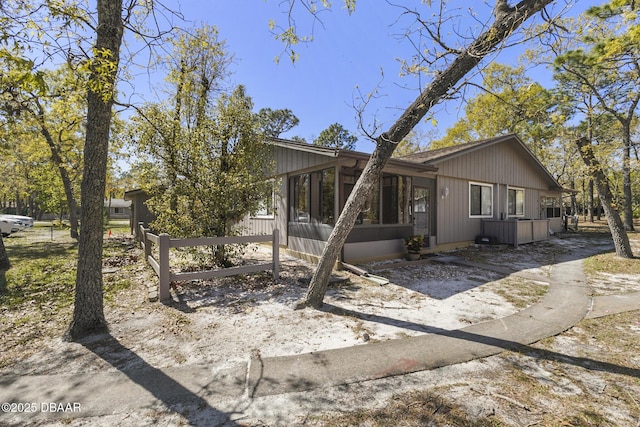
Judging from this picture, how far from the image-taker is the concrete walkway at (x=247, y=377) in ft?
7.80

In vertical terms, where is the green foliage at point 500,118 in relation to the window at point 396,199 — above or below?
above

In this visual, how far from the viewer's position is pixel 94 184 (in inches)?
138

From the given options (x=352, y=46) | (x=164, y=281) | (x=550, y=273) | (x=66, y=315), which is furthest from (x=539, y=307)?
(x=66, y=315)

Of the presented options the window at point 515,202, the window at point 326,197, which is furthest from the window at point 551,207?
the window at point 326,197

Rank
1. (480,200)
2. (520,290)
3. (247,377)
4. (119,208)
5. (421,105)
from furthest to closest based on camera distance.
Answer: (119,208) < (480,200) < (520,290) < (421,105) < (247,377)

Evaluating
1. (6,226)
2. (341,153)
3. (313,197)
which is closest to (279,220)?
(313,197)

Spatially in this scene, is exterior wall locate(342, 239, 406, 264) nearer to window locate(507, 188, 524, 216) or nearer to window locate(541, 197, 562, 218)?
window locate(507, 188, 524, 216)

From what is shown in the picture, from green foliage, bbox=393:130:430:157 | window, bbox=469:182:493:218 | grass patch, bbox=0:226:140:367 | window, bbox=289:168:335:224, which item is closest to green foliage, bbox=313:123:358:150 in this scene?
green foliage, bbox=393:130:430:157

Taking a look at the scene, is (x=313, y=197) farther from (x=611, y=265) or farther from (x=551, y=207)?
(x=551, y=207)

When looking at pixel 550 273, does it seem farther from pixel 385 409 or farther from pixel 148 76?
pixel 148 76

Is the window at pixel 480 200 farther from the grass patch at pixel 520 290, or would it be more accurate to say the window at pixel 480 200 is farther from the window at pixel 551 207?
the window at pixel 551 207

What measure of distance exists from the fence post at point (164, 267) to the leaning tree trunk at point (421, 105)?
239cm

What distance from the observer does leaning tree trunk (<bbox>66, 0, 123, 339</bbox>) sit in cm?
351

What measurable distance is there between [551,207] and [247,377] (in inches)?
821
